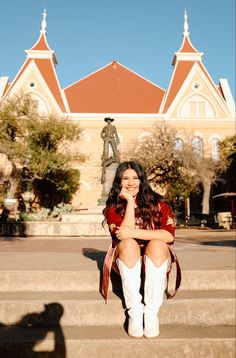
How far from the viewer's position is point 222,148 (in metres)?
29.2

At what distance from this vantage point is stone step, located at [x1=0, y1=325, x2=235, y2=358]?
7.86 ft

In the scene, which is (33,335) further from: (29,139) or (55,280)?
(29,139)

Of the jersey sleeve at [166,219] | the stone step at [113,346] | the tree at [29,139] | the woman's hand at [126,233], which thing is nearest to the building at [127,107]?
the tree at [29,139]

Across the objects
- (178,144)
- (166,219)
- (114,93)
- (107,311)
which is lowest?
(107,311)

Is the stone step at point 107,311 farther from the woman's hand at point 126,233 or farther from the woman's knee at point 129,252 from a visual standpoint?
the woman's hand at point 126,233

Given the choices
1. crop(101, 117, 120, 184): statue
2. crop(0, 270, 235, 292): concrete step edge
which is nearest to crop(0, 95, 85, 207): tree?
crop(101, 117, 120, 184): statue

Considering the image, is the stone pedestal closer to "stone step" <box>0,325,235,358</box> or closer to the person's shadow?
the person's shadow

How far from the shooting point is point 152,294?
2.64 meters

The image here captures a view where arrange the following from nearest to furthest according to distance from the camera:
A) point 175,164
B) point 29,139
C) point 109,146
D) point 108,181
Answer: point 108,181, point 109,146, point 29,139, point 175,164

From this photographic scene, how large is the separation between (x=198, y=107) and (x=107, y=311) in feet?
102

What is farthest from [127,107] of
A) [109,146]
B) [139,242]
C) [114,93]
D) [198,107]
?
[139,242]

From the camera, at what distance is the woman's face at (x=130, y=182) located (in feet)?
10.7

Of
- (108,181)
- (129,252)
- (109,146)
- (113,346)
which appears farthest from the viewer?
(109,146)

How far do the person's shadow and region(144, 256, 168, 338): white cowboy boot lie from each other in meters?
0.68
